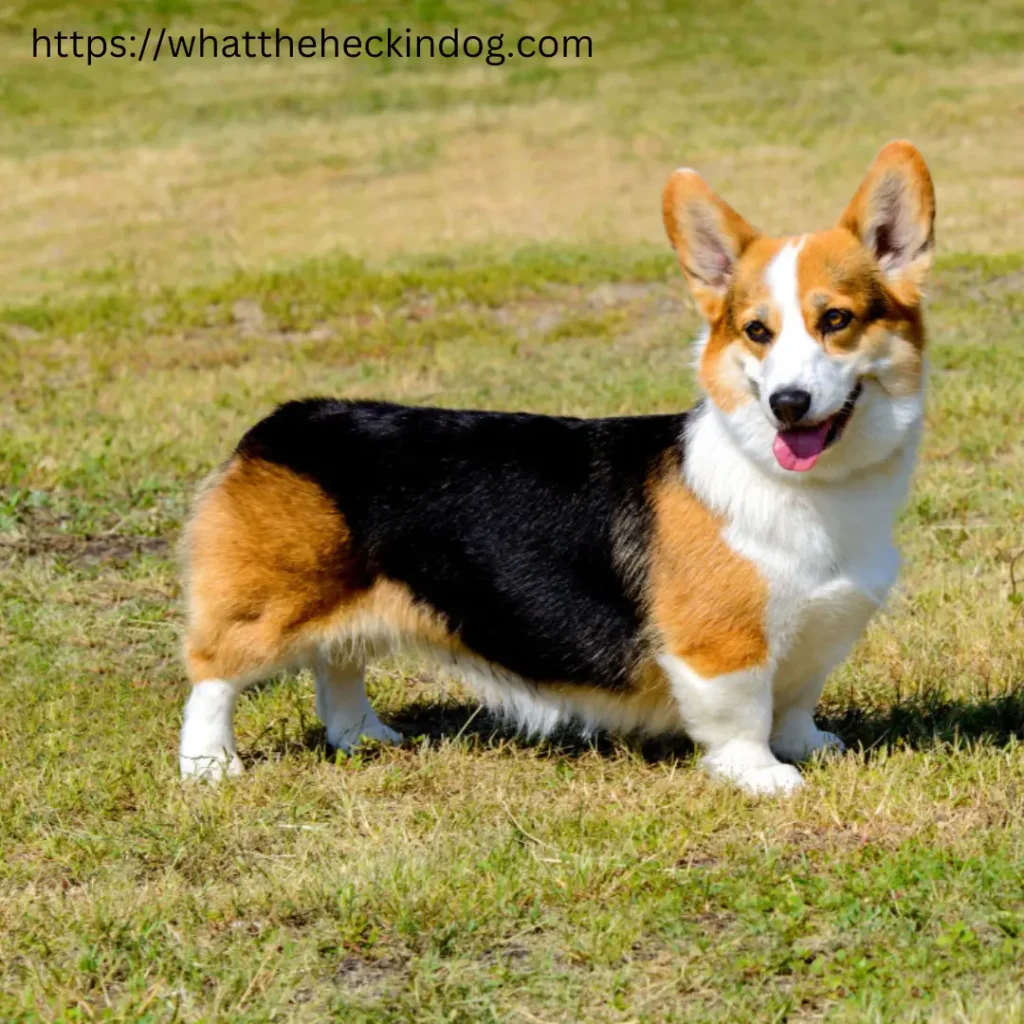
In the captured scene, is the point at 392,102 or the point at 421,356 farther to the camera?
the point at 392,102

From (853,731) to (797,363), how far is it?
156 cm

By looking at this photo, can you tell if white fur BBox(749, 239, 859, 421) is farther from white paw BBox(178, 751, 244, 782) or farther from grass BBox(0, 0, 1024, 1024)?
white paw BBox(178, 751, 244, 782)

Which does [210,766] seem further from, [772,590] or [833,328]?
[833,328]

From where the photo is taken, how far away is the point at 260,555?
480 centimetres

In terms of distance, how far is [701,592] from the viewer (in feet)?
15.0

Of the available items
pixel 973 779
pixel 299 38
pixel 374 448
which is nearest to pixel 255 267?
pixel 374 448

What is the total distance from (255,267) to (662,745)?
10.4m

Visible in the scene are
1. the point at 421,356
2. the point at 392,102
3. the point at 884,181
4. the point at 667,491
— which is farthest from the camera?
the point at 392,102

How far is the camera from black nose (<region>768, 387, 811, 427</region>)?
407 centimetres

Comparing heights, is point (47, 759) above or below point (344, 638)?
below

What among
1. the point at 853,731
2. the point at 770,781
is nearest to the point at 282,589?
the point at 770,781

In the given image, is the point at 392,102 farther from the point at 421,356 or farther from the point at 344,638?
the point at 344,638

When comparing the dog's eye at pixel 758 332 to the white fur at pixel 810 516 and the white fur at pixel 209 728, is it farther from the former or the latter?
the white fur at pixel 209 728

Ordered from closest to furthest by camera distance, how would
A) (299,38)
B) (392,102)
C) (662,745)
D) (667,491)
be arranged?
(667,491), (662,745), (392,102), (299,38)
